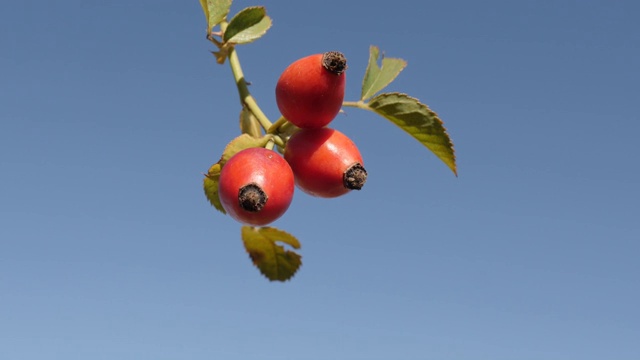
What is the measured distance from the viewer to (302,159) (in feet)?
10.8

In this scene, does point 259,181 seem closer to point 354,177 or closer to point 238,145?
point 238,145

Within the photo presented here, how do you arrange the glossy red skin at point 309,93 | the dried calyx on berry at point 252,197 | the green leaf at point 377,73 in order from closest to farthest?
the dried calyx on berry at point 252,197 < the glossy red skin at point 309,93 < the green leaf at point 377,73

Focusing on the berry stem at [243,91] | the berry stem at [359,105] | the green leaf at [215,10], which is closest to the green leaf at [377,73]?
the berry stem at [359,105]

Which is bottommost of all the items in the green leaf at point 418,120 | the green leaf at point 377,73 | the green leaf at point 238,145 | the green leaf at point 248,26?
the green leaf at point 238,145

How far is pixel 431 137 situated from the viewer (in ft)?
11.2

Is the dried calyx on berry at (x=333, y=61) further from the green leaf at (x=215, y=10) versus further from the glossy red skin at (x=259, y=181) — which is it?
the green leaf at (x=215, y=10)

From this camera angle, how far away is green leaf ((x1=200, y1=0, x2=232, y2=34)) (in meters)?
3.56

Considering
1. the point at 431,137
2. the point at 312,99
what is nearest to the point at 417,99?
the point at 431,137

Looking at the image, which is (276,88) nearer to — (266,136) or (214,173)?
(266,136)

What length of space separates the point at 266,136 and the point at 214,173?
25cm

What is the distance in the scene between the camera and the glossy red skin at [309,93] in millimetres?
3209

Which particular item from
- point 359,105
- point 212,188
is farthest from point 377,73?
point 212,188

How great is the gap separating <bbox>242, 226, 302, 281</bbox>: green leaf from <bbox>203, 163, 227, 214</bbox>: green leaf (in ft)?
0.49

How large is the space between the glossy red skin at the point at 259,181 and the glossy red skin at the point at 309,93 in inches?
7.3
